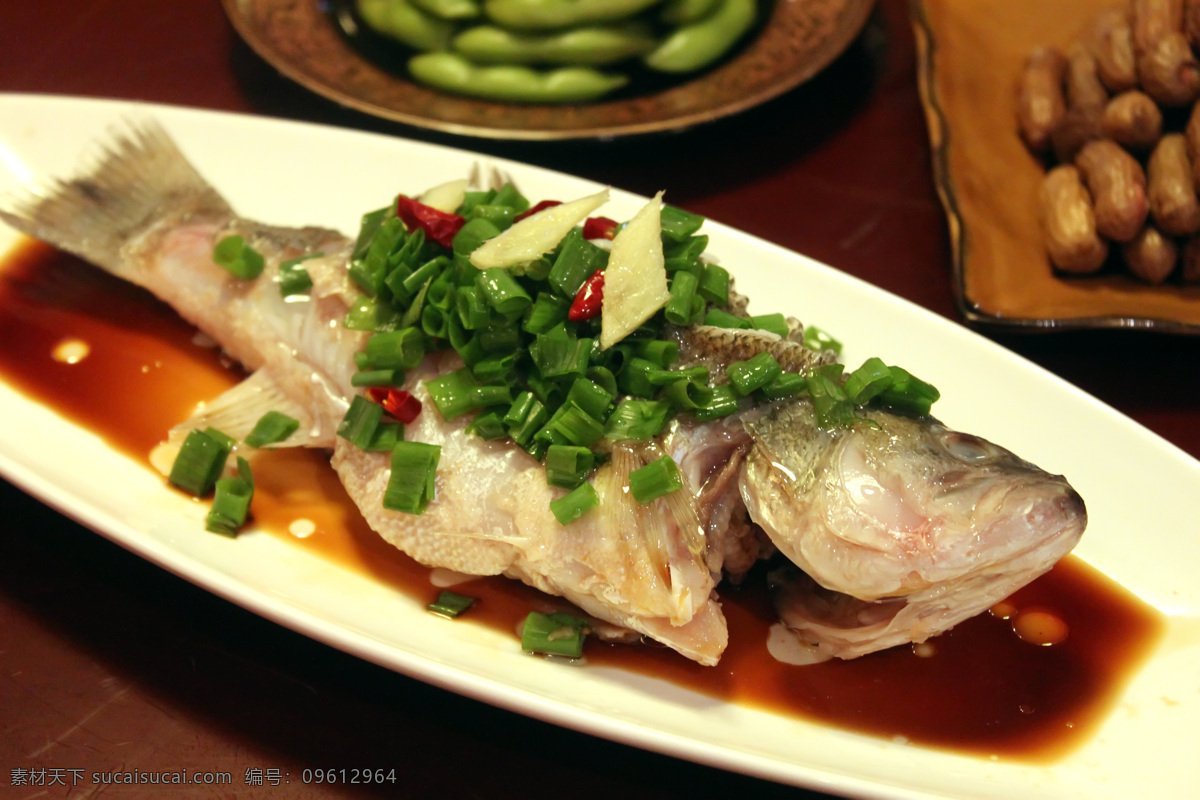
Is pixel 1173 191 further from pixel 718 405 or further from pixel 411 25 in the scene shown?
pixel 411 25

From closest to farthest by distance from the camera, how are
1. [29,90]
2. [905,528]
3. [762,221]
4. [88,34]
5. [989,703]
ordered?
[905,528]
[989,703]
[762,221]
[29,90]
[88,34]

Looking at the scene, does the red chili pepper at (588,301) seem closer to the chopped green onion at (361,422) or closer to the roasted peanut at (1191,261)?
the chopped green onion at (361,422)

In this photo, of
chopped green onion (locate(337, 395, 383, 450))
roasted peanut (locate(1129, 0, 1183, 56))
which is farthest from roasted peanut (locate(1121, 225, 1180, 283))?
chopped green onion (locate(337, 395, 383, 450))

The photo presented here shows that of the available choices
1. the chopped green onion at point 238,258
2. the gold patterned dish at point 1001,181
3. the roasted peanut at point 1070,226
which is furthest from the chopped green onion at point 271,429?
the roasted peanut at point 1070,226

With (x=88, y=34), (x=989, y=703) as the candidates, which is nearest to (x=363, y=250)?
(x=989, y=703)

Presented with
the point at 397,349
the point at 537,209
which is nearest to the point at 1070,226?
the point at 537,209

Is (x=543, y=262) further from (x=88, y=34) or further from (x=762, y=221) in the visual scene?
(x=88, y=34)
